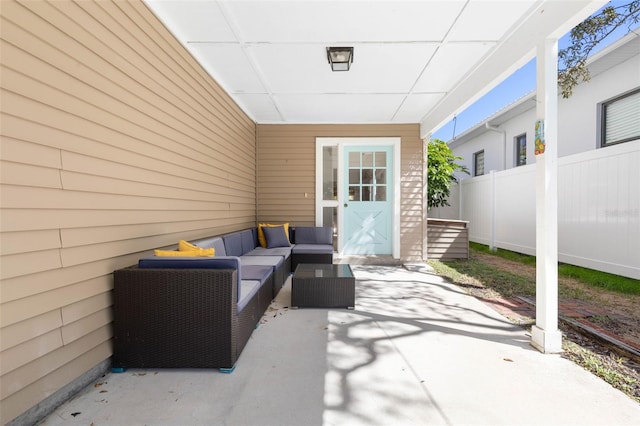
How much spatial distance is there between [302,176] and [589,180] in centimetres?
480

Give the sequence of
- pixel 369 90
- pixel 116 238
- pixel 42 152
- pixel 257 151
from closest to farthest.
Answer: pixel 42 152 → pixel 116 238 → pixel 369 90 → pixel 257 151

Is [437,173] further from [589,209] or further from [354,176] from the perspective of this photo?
[589,209]

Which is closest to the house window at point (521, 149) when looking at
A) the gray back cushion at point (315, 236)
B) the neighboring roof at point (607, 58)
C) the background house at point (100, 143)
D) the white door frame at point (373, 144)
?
the neighboring roof at point (607, 58)

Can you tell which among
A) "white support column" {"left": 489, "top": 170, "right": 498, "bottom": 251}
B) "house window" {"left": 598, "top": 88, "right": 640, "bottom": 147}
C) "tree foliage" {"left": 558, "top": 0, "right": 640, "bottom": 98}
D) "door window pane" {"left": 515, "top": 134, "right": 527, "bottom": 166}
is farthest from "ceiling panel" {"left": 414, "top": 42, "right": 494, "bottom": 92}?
"door window pane" {"left": 515, "top": 134, "right": 527, "bottom": 166}

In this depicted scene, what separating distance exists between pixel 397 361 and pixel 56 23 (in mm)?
3050

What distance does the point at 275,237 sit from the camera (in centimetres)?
513

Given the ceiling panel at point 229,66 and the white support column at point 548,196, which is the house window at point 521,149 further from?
the ceiling panel at point 229,66

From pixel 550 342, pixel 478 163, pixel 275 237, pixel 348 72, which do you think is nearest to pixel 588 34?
pixel 348 72

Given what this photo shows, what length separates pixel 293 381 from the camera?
1918 mm

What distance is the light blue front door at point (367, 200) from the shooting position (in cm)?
609

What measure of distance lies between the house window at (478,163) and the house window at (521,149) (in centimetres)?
178

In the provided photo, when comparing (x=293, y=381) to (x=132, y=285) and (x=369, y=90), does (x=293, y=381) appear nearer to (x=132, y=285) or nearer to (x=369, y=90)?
(x=132, y=285)

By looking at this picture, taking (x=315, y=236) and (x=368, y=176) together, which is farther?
(x=368, y=176)

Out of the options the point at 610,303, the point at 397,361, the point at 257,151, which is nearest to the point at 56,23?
the point at 397,361
